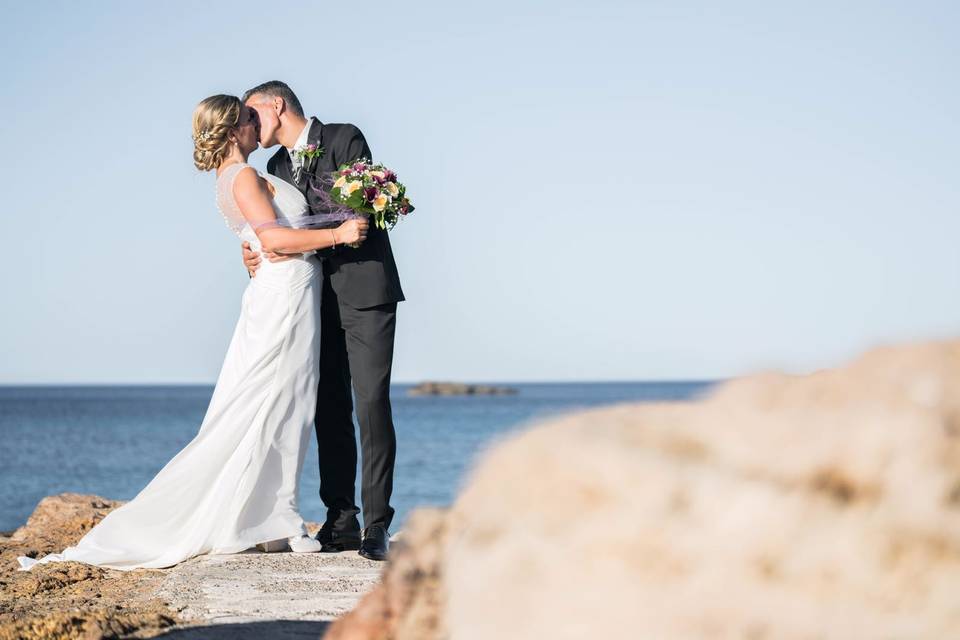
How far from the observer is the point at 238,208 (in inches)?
260

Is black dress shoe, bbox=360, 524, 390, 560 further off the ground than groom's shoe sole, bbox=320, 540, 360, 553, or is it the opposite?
black dress shoe, bbox=360, 524, 390, 560

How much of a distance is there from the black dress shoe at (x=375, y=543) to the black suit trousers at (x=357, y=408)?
0.06m

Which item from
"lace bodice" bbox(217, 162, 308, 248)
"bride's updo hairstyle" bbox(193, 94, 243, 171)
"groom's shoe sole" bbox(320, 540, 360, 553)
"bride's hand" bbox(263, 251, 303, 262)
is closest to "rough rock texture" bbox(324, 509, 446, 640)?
"groom's shoe sole" bbox(320, 540, 360, 553)

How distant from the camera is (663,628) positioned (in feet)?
6.61

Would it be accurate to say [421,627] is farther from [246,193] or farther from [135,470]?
[135,470]

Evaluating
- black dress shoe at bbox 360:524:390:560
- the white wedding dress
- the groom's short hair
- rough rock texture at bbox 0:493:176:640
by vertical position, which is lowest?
rough rock texture at bbox 0:493:176:640

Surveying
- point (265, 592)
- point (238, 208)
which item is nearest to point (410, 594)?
point (265, 592)

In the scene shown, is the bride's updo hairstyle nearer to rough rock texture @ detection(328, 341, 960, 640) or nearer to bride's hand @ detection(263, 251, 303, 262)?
bride's hand @ detection(263, 251, 303, 262)

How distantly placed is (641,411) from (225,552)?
173 inches

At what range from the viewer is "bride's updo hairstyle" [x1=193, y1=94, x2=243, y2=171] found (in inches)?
255

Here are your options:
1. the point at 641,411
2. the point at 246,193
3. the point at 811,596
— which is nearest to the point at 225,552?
the point at 246,193

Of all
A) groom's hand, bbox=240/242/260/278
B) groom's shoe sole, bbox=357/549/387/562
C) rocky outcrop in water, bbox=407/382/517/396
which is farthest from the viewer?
rocky outcrop in water, bbox=407/382/517/396

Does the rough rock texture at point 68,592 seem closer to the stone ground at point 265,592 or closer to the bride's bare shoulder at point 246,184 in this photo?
the stone ground at point 265,592

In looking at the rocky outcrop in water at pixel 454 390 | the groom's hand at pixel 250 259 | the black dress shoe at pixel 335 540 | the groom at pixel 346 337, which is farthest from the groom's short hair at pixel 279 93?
the rocky outcrop in water at pixel 454 390
